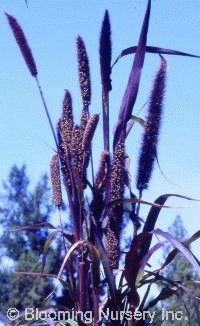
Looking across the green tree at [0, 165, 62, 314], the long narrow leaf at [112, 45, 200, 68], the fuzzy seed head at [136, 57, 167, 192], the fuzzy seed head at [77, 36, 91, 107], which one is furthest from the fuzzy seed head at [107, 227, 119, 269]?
the green tree at [0, 165, 62, 314]

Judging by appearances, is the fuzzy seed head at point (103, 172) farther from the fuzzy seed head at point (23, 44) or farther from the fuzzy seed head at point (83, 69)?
the fuzzy seed head at point (23, 44)

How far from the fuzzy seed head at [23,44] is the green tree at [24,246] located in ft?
27.1

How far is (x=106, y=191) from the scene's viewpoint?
1239mm

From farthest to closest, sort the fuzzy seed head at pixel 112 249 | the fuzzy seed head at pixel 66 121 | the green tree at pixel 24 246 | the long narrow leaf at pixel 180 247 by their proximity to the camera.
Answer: the green tree at pixel 24 246, the fuzzy seed head at pixel 66 121, the fuzzy seed head at pixel 112 249, the long narrow leaf at pixel 180 247

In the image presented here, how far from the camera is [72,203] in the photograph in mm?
1247

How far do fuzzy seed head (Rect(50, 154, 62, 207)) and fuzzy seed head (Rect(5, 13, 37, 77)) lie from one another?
0.22 m

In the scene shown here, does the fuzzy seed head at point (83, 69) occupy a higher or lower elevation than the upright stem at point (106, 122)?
higher

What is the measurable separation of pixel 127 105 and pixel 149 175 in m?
0.17

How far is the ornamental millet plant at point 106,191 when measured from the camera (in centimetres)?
118

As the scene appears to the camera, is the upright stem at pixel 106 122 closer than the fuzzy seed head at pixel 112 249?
No

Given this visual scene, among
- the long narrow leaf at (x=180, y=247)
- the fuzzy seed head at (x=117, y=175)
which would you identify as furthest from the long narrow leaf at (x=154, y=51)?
the long narrow leaf at (x=180, y=247)

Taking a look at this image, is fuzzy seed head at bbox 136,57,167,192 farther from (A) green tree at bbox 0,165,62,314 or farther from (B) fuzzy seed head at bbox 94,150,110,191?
(A) green tree at bbox 0,165,62,314

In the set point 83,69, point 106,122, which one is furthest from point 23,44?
point 106,122

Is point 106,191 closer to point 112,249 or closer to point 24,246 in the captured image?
point 112,249
